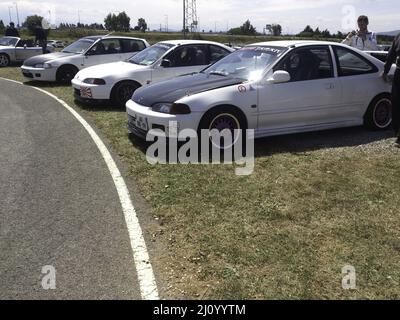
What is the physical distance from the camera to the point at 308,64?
295 inches

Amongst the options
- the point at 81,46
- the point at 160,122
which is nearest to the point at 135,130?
the point at 160,122

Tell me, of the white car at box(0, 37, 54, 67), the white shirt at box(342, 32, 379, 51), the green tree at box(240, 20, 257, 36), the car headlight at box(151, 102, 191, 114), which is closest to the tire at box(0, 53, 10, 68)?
the white car at box(0, 37, 54, 67)

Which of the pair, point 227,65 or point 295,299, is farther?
point 227,65

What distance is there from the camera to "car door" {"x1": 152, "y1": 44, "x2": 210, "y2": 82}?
35.1 feet

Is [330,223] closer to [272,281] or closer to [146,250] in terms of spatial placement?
[272,281]

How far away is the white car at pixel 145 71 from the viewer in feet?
34.6

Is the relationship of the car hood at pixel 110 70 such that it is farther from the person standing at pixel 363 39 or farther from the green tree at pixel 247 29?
the green tree at pixel 247 29

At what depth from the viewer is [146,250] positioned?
4031 millimetres

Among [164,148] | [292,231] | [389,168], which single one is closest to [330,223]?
[292,231]

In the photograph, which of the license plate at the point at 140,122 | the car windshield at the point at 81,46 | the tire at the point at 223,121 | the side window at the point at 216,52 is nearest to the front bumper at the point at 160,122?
the license plate at the point at 140,122

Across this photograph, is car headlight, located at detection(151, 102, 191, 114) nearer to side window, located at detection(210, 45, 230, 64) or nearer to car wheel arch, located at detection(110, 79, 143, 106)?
car wheel arch, located at detection(110, 79, 143, 106)

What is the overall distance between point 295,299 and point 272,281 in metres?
0.25
